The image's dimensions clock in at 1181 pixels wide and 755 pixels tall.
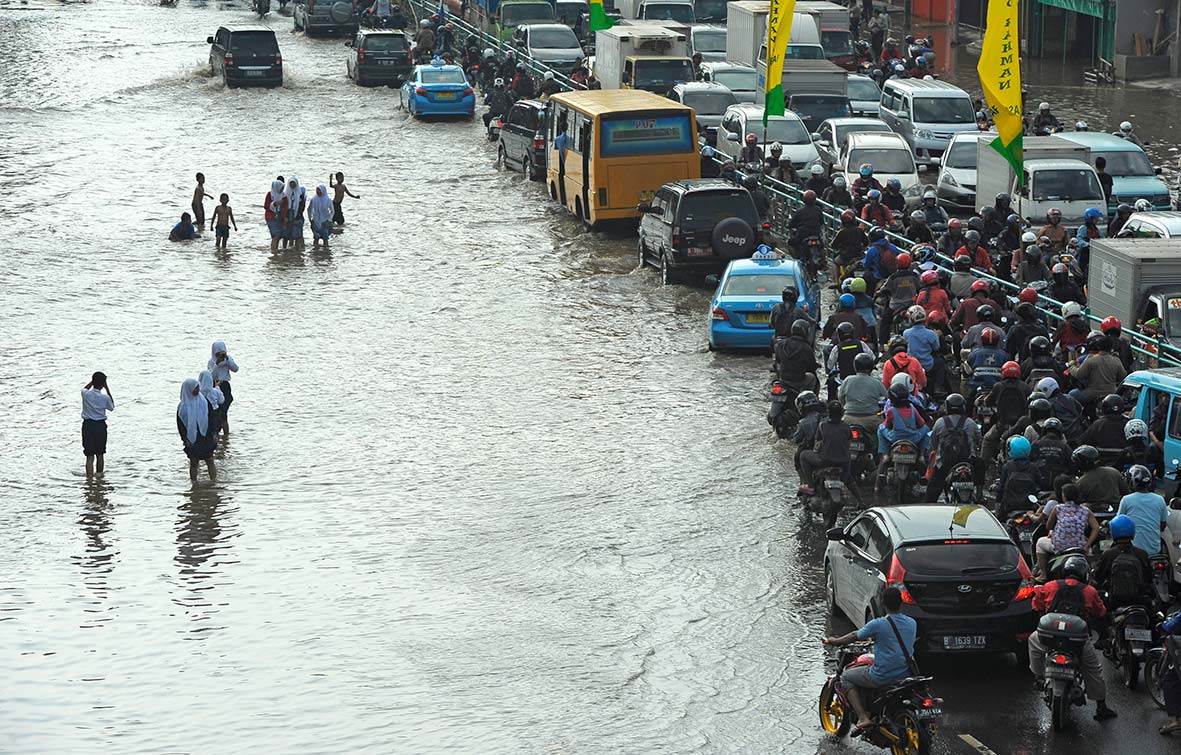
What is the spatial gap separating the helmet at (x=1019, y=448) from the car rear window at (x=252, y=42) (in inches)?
1483

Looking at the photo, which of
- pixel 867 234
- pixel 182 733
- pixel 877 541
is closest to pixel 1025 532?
pixel 877 541

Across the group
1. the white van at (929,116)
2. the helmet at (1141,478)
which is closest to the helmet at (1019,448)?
the helmet at (1141,478)

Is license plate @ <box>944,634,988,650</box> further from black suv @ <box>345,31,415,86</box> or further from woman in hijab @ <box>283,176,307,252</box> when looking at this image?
black suv @ <box>345,31,415,86</box>

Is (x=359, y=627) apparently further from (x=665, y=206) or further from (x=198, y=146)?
(x=198, y=146)

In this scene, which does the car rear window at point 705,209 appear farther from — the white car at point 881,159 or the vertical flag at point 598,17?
the vertical flag at point 598,17

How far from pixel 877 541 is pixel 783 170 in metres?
18.5

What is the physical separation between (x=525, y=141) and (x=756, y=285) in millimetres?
14971

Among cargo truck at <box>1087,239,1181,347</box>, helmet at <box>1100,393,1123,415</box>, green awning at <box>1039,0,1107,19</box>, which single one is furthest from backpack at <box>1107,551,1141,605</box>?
green awning at <box>1039,0,1107,19</box>

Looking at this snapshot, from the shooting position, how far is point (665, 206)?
96.6 feet

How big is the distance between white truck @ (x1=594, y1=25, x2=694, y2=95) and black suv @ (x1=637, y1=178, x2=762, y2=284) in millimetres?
13308

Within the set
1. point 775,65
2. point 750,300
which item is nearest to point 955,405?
point 750,300

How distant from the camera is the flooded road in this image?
14195mm

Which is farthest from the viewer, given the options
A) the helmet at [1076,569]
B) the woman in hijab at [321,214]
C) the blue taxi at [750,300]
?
the woman in hijab at [321,214]

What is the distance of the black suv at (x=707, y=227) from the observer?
1120 inches
